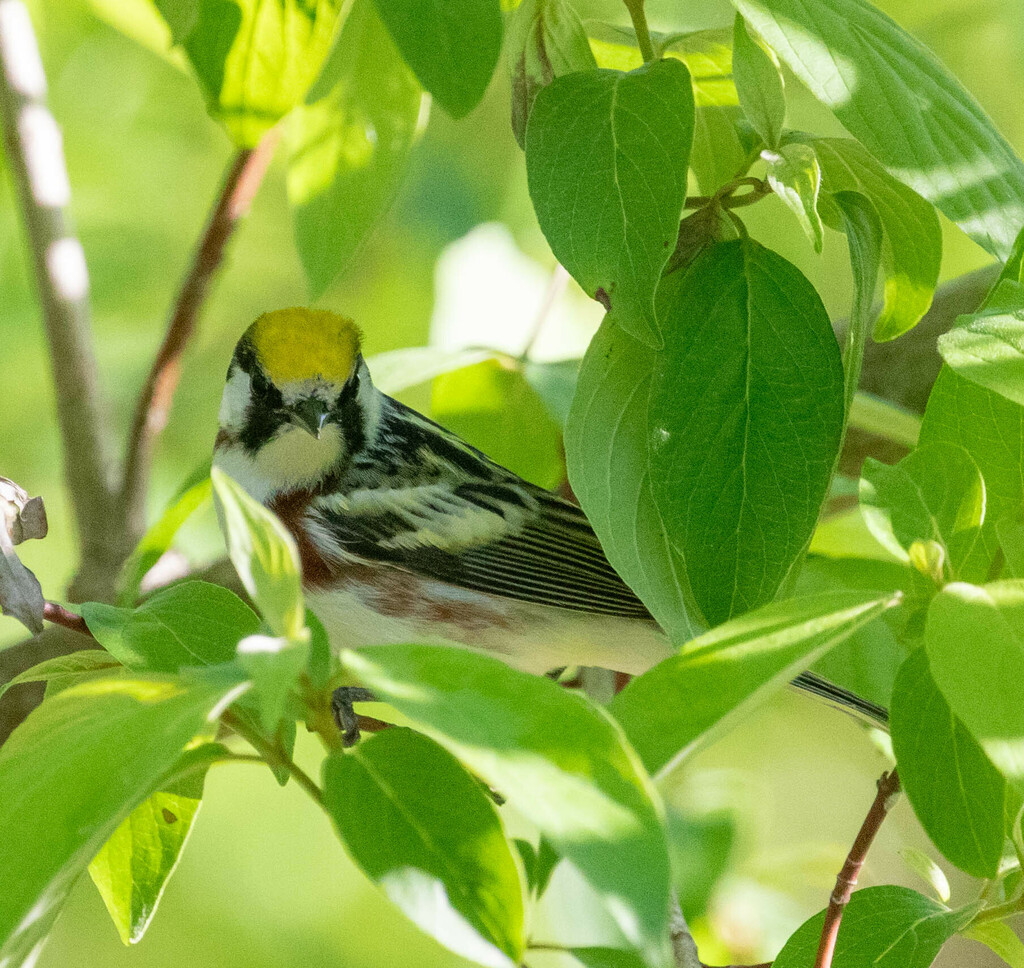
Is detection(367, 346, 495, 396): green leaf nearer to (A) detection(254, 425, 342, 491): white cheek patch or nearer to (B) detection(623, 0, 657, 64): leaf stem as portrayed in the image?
(A) detection(254, 425, 342, 491): white cheek patch

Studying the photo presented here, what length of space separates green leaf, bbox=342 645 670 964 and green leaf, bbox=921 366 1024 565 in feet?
1.52

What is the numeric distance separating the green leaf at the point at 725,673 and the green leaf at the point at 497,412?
1.03 m

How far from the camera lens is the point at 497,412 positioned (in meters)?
1.67

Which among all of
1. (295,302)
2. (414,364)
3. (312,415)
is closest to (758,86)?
(414,364)

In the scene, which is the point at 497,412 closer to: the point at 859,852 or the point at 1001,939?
the point at 859,852

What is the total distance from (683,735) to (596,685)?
4.41ft

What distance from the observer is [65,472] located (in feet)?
6.93

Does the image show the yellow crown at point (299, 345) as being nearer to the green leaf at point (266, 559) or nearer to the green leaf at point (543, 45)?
the green leaf at point (543, 45)

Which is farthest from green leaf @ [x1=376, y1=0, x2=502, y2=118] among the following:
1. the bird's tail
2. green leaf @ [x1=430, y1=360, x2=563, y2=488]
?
the bird's tail

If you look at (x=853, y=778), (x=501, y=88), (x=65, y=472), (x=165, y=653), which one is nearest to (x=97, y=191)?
(x=65, y=472)

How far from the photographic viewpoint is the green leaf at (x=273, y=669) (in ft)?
1.78

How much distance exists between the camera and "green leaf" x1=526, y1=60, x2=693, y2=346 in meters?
0.83

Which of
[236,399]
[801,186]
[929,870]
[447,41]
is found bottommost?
[929,870]

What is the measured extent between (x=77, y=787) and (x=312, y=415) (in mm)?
1135
